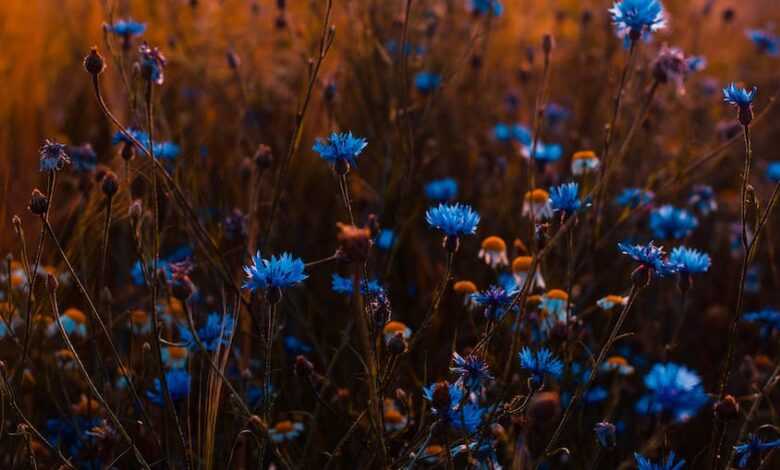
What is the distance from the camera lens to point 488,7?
231 cm

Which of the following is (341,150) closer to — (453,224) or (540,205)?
(453,224)

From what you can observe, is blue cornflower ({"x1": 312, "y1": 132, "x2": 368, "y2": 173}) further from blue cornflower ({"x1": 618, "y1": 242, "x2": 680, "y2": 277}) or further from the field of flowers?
blue cornflower ({"x1": 618, "y1": 242, "x2": 680, "y2": 277})

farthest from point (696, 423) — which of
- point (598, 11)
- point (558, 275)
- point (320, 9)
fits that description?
point (598, 11)

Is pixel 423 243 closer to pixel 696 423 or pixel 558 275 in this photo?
pixel 558 275

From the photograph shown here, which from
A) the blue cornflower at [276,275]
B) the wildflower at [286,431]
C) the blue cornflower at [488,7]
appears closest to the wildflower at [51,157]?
the blue cornflower at [276,275]

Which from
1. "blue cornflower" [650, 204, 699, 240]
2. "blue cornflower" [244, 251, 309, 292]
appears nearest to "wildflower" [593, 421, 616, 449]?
"blue cornflower" [244, 251, 309, 292]

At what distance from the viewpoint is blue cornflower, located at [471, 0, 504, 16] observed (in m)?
2.24

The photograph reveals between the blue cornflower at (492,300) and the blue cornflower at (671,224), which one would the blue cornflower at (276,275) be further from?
the blue cornflower at (671,224)

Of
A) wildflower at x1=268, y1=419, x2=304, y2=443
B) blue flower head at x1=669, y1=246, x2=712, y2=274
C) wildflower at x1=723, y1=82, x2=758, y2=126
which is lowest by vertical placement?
wildflower at x1=268, y1=419, x2=304, y2=443

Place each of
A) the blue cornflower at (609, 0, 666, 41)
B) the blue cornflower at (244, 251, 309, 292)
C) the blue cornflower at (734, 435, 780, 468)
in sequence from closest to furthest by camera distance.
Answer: the blue cornflower at (244, 251, 309, 292), the blue cornflower at (734, 435, 780, 468), the blue cornflower at (609, 0, 666, 41)

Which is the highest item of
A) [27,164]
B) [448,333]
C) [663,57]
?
[27,164]

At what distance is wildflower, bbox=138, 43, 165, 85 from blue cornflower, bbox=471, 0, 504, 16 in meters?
1.01

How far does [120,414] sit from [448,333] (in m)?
Answer: 0.70

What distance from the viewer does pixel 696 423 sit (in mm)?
1816
